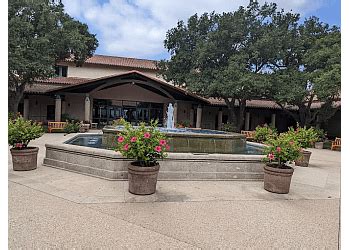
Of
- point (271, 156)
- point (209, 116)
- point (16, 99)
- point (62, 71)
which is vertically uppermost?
point (62, 71)

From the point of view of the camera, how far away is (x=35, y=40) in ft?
58.5

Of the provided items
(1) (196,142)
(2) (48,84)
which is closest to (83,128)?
(2) (48,84)

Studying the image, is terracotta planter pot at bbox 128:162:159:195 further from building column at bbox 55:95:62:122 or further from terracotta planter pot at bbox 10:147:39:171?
building column at bbox 55:95:62:122

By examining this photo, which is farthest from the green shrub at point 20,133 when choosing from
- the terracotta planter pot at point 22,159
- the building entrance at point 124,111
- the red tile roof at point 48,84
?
the building entrance at point 124,111

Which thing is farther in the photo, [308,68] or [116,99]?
[116,99]

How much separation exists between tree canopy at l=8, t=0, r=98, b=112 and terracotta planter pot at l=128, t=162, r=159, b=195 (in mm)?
15742

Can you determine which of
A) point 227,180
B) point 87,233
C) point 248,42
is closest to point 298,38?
point 248,42

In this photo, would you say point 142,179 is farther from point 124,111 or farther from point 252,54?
point 124,111

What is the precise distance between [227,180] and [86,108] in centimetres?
1911

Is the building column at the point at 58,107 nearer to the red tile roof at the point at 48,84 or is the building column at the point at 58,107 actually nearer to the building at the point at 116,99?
the building at the point at 116,99

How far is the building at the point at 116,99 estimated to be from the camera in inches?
910

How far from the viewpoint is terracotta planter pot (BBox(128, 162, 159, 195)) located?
5.32 m

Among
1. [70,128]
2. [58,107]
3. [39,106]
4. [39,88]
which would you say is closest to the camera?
[70,128]

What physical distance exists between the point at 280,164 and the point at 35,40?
18411 mm
